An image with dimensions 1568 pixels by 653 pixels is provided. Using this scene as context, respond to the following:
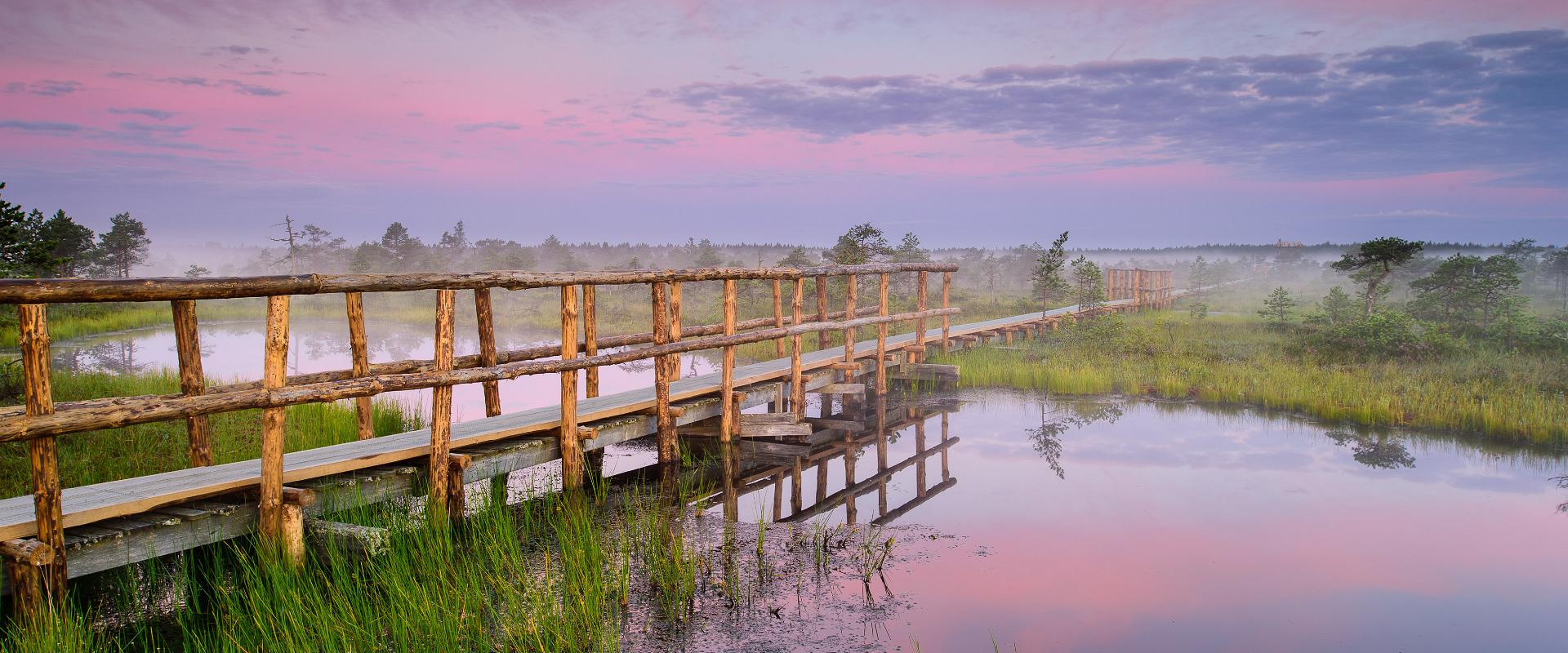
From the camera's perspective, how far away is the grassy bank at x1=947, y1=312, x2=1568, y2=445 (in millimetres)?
13562

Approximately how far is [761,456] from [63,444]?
7.78m

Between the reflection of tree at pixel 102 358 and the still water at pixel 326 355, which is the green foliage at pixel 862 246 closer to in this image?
the still water at pixel 326 355

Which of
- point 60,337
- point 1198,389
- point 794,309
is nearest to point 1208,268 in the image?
point 1198,389

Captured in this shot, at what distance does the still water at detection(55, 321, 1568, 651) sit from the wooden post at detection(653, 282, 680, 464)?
0.85 m

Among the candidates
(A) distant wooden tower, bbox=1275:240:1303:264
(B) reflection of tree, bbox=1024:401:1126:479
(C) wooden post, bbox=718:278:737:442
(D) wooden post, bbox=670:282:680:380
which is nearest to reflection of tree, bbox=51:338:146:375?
(D) wooden post, bbox=670:282:680:380

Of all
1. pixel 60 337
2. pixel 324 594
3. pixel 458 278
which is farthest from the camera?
pixel 60 337

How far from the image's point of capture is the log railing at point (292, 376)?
5246mm

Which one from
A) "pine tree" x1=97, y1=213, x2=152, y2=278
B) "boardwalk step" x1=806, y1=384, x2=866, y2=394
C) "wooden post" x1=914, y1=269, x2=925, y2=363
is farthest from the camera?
"pine tree" x1=97, y1=213, x2=152, y2=278

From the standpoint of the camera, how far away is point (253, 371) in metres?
19.3

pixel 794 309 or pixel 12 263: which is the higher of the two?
pixel 12 263

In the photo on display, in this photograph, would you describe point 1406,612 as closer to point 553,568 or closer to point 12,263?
point 553,568

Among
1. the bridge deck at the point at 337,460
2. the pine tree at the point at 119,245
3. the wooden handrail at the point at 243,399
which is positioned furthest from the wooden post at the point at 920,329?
the pine tree at the point at 119,245

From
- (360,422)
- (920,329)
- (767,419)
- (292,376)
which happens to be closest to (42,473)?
(292,376)

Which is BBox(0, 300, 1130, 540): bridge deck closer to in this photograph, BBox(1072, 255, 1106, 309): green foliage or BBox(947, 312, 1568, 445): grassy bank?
BBox(947, 312, 1568, 445): grassy bank
